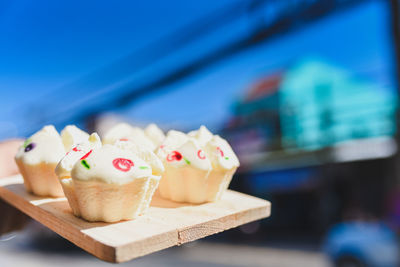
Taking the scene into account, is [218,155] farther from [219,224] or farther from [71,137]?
[71,137]

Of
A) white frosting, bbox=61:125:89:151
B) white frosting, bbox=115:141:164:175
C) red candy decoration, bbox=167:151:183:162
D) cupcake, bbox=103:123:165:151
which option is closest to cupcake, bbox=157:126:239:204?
red candy decoration, bbox=167:151:183:162

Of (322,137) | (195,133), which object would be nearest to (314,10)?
(195,133)

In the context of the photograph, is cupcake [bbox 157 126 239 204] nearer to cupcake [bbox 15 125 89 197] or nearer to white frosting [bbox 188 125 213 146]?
white frosting [bbox 188 125 213 146]

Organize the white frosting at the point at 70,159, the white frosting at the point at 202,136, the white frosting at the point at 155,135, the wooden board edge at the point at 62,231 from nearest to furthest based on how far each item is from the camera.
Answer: the wooden board edge at the point at 62,231, the white frosting at the point at 70,159, the white frosting at the point at 202,136, the white frosting at the point at 155,135

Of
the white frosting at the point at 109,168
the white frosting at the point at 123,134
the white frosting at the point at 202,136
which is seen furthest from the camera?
the white frosting at the point at 123,134

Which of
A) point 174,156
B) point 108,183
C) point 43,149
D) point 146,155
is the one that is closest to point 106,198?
point 108,183

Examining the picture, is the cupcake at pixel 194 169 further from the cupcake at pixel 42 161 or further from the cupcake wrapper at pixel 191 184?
the cupcake at pixel 42 161

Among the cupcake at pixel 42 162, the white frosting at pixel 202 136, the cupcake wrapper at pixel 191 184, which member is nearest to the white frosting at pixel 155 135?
the white frosting at pixel 202 136
